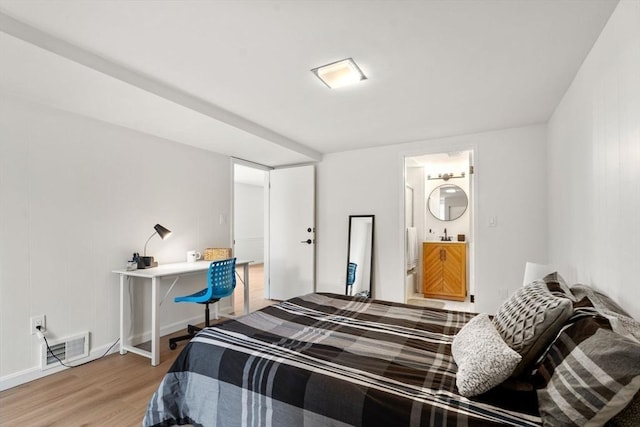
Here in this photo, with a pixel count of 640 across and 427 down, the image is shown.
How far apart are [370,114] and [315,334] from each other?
2161 mm

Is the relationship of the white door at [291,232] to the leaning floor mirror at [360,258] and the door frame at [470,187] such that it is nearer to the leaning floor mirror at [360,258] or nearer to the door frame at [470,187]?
the leaning floor mirror at [360,258]

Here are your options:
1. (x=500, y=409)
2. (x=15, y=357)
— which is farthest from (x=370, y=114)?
(x=15, y=357)

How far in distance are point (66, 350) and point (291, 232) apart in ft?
9.49

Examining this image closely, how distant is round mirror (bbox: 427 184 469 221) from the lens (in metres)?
5.37

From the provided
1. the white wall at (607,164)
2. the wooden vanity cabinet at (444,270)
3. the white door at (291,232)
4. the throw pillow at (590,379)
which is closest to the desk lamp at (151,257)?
the white door at (291,232)

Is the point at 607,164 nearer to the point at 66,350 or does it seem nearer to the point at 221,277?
the point at 221,277

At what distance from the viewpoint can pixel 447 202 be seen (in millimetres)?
5480

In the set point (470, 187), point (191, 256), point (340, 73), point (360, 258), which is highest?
point (340, 73)

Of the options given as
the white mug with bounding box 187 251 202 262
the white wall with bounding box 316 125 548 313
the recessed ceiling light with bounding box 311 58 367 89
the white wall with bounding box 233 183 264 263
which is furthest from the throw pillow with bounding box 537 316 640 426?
the white wall with bounding box 233 183 264 263

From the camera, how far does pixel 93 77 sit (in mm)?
1993

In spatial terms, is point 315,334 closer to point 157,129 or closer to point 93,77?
point 93,77

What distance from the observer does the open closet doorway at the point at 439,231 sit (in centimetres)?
490

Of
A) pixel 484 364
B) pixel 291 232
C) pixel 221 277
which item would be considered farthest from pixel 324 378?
pixel 291 232

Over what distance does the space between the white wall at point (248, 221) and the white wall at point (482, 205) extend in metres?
4.51
